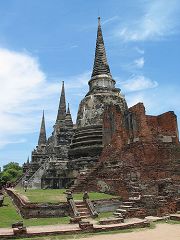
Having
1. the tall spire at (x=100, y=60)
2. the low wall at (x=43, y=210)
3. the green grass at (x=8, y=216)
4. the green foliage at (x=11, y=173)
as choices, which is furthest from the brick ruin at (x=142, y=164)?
the green foliage at (x=11, y=173)

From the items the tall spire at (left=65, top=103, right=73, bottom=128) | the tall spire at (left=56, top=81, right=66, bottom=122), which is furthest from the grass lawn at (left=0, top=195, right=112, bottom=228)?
the tall spire at (left=56, top=81, right=66, bottom=122)

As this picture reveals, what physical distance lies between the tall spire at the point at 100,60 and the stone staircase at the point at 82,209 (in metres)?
21.6

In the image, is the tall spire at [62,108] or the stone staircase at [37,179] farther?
the tall spire at [62,108]

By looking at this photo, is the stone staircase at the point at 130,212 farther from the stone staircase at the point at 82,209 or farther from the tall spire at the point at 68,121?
the tall spire at the point at 68,121

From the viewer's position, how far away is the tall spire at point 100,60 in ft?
122

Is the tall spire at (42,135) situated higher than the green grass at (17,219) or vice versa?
the tall spire at (42,135)

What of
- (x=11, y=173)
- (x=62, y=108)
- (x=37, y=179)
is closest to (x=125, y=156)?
(x=37, y=179)

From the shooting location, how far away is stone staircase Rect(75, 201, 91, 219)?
16438mm

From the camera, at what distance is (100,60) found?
1496 inches

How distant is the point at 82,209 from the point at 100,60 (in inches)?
942

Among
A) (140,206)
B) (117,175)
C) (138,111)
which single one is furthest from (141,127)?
(140,206)

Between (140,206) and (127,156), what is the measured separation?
495 centimetres

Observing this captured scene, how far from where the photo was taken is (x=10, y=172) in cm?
7156

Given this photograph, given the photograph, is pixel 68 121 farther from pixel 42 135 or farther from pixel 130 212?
pixel 130 212
